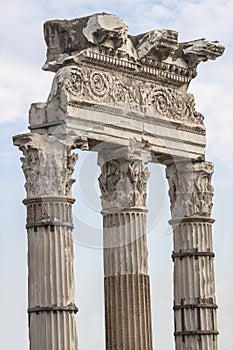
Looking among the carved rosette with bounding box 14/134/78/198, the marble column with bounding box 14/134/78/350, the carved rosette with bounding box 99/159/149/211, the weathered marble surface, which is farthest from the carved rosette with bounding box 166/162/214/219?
the carved rosette with bounding box 14/134/78/198

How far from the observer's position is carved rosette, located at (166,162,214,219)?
35031mm

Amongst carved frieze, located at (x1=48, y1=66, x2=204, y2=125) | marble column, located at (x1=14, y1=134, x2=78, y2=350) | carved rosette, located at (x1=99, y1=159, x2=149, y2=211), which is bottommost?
marble column, located at (x1=14, y1=134, x2=78, y2=350)

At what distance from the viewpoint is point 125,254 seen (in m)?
33.5

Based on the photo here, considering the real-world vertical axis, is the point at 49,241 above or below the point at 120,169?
below

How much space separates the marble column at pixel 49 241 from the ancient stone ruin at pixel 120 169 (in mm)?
19

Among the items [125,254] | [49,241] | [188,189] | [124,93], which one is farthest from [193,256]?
[49,241]

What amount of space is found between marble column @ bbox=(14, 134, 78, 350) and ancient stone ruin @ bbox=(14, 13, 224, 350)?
0.02 m

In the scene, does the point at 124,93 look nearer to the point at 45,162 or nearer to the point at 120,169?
the point at 120,169

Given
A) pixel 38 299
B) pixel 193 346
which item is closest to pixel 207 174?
pixel 193 346

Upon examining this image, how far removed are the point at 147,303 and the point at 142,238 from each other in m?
1.32

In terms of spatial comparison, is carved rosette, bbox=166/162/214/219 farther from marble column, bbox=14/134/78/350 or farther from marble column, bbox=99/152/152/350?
marble column, bbox=14/134/78/350

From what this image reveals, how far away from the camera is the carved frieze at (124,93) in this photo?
3203 cm

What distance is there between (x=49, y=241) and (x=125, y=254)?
2.69 meters

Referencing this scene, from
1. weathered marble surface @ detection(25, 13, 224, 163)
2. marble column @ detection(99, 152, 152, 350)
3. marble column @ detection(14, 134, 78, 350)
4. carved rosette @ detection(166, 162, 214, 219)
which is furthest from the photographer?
carved rosette @ detection(166, 162, 214, 219)
